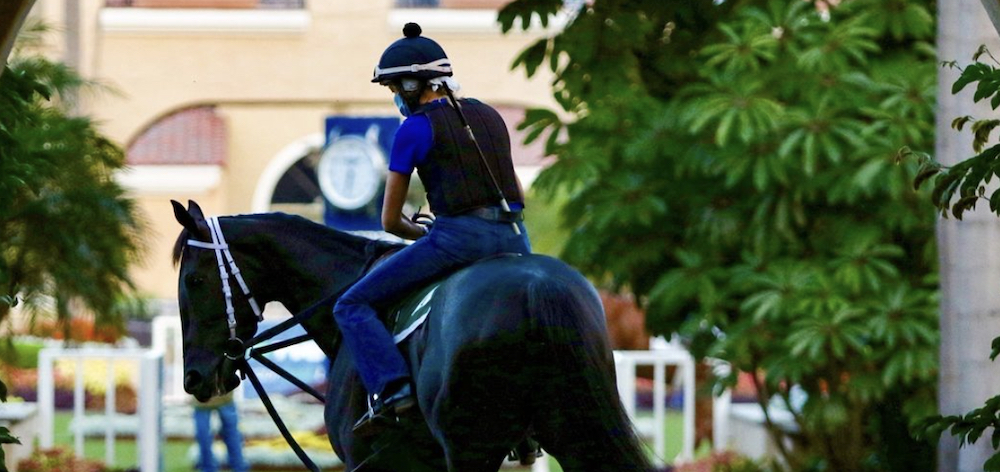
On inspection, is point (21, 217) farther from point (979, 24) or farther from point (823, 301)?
point (979, 24)

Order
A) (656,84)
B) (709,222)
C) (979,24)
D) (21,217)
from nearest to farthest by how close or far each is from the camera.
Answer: (979,24) → (709,222) → (656,84) → (21,217)

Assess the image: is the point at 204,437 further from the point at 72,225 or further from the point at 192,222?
the point at 192,222

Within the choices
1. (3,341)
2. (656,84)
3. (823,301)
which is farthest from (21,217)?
(823,301)

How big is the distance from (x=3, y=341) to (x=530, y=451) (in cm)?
918

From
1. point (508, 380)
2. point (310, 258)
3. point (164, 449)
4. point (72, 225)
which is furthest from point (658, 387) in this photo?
point (508, 380)

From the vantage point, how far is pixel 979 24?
8.77 meters

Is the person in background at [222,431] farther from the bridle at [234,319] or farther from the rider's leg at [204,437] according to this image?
the bridle at [234,319]

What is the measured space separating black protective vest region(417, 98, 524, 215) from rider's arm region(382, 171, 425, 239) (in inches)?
4.1

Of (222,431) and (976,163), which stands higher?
(976,163)

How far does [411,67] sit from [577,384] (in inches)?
53.4

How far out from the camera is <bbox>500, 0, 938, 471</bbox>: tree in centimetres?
1014

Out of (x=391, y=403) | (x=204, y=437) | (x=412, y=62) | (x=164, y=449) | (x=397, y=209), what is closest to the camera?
(x=391, y=403)

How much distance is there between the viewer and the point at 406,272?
619cm

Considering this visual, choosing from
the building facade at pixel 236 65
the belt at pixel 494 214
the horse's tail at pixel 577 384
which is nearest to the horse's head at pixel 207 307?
the belt at pixel 494 214
